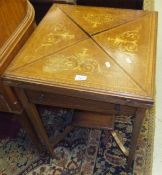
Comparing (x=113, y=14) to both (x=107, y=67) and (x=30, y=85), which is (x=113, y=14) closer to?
(x=107, y=67)

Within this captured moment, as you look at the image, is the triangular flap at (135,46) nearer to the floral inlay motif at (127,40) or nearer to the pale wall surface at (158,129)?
the floral inlay motif at (127,40)

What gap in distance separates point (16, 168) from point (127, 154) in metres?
0.70

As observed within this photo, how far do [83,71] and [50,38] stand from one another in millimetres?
319

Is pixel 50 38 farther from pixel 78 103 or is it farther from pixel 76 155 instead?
pixel 76 155

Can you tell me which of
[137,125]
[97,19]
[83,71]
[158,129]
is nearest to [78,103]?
[83,71]

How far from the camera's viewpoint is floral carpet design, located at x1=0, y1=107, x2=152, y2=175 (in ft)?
4.84

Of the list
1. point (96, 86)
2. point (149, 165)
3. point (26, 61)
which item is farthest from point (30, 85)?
point (149, 165)

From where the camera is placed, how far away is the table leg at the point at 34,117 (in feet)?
3.83

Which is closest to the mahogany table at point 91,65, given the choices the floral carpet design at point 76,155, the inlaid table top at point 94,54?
the inlaid table top at point 94,54

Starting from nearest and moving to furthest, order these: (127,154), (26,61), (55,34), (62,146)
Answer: (26,61) → (55,34) → (127,154) → (62,146)

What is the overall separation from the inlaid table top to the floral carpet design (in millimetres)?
655

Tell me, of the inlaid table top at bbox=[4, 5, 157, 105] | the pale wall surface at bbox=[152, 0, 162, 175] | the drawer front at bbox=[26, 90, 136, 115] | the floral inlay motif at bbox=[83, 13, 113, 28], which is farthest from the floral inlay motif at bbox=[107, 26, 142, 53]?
the pale wall surface at bbox=[152, 0, 162, 175]

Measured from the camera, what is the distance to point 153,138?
1.61 metres

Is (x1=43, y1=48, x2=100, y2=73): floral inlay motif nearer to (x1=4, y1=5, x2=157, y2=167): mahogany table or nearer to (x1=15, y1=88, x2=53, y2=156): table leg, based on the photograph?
(x1=4, y1=5, x2=157, y2=167): mahogany table
